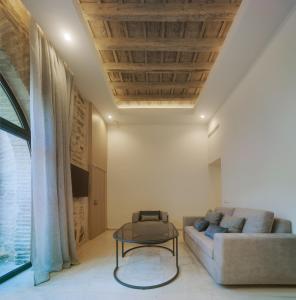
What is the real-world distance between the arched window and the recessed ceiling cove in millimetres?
1678

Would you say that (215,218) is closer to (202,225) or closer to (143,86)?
(202,225)

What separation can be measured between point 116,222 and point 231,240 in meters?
4.93

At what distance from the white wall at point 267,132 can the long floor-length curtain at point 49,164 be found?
3140 millimetres

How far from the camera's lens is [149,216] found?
20.8 feet

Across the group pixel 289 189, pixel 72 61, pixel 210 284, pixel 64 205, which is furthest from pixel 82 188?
pixel 289 189

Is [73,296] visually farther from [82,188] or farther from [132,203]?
[132,203]

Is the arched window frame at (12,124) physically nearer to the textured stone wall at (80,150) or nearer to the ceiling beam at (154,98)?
the textured stone wall at (80,150)

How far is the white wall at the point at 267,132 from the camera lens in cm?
295

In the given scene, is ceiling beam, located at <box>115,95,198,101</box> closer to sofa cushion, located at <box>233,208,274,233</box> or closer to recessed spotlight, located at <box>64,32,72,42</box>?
recessed spotlight, located at <box>64,32,72,42</box>

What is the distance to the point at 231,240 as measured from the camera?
8.91ft

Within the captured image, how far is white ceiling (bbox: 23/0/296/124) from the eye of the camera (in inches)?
109

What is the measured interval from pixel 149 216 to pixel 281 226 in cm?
389

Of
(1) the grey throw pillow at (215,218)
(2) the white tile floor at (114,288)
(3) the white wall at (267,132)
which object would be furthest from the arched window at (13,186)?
(3) the white wall at (267,132)

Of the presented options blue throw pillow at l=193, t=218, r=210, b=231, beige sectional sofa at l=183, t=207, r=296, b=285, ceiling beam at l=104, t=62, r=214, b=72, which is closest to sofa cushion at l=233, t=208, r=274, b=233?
Result: beige sectional sofa at l=183, t=207, r=296, b=285
